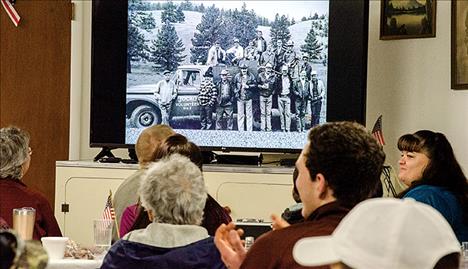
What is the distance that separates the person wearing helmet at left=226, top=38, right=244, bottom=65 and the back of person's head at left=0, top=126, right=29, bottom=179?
2.21 meters

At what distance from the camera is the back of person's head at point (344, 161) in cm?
298

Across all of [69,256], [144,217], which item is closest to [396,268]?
[144,217]

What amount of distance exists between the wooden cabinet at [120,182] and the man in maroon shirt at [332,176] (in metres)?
3.42

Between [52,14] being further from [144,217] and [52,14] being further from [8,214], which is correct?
[144,217]

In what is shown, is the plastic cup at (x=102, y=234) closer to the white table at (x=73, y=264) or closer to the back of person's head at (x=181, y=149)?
the white table at (x=73, y=264)

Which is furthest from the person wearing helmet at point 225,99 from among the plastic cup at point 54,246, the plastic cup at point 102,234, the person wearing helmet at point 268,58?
the plastic cup at point 54,246

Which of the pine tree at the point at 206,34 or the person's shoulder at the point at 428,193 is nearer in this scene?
the person's shoulder at the point at 428,193

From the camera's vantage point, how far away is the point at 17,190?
15.7ft

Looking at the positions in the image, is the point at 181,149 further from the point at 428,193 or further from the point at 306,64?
the point at 306,64

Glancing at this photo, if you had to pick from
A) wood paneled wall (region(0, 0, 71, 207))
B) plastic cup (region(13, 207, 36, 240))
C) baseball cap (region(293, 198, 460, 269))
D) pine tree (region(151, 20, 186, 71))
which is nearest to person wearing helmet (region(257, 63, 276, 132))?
pine tree (region(151, 20, 186, 71))

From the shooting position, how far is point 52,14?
7184 millimetres

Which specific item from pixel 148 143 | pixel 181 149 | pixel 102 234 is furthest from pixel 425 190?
pixel 102 234

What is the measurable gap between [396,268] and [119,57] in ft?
16.9

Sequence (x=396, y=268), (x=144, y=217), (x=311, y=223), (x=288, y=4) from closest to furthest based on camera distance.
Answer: (x=396, y=268) → (x=311, y=223) → (x=144, y=217) → (x=288, y=4)
